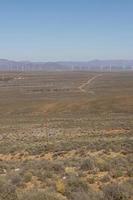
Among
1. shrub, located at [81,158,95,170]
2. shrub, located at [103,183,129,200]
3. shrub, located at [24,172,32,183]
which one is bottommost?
shrub, located at [81,158,95,170]

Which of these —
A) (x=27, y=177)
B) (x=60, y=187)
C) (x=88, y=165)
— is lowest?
(x=88, y=165)

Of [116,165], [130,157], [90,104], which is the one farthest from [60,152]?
[90,104]

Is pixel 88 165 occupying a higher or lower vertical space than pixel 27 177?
lower

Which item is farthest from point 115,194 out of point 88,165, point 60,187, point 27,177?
point 88,165

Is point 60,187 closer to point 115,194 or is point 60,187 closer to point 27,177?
point 115,194

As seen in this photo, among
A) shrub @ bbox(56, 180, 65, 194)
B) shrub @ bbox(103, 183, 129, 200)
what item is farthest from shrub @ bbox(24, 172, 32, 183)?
shrub @ bbox(103, 183, 129, 200)

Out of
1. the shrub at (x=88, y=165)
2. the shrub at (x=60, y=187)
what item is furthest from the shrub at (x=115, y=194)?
the shrub at (x=88, y=165)

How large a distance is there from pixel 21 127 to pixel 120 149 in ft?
71.0

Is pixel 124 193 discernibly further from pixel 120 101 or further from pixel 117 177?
pixel 120 101

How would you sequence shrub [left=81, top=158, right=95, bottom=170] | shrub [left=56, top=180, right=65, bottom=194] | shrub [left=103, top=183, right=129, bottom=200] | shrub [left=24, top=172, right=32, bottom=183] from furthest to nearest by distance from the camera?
shrub [left=81, top=158, right=95, bottom=170] → shrub [left=24, top=172, right=32, bottom=183] → shrub [left=56, top=180, right=65, bottom=194] → shrub [left=103, top=183, right=129, bottom=200]

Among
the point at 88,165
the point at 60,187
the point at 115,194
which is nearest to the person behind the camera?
the point at 115,194

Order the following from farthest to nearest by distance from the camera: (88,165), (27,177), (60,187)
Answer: (88,165)
(27,177)
(60,187)

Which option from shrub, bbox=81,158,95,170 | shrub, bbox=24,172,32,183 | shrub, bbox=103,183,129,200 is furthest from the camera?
shrub, bbox=81,158,95,170

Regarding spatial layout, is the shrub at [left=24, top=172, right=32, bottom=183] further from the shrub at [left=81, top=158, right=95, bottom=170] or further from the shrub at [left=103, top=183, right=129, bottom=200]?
the shrub at [left=103, top=183, right=129, bottom=200]
